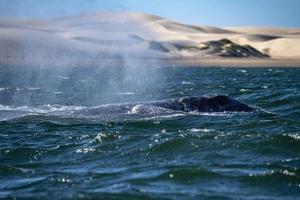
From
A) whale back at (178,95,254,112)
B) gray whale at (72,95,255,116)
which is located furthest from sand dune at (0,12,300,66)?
whale back at (178,95,254,112)

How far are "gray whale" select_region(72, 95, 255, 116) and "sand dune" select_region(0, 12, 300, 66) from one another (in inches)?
2250

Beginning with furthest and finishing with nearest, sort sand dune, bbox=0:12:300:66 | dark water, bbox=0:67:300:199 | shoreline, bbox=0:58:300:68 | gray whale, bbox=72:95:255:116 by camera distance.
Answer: sand dune, bbox=0:12:300:66 < shoreline, bbox=0:58:300:68 < gray whale, bbox=72:95:255:116 < dark water, bbox=0:67:300:199

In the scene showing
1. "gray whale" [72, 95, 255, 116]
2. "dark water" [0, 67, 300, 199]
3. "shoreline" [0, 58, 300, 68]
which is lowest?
"shoreline" [0, 58, 300, 68]

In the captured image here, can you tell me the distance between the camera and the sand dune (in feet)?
325

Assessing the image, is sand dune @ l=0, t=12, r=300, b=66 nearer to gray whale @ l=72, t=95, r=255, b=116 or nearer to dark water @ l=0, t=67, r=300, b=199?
gray whale @ l=72, t=95, r=255, b=116

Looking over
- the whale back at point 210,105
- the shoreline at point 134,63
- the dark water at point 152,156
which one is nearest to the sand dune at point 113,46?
the shoreline at point 134,63

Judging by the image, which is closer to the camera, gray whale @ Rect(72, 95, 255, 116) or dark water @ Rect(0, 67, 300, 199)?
dark water @ Rect(0, 67, 300, 199)

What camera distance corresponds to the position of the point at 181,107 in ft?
63.2

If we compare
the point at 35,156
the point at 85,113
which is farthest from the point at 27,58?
the point at 35,156

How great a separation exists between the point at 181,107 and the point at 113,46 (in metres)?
98.2

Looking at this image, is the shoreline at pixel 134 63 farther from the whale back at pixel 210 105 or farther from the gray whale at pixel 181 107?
the whale back at pixel 210 105

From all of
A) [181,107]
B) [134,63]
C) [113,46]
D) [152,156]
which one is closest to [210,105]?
[181,107]

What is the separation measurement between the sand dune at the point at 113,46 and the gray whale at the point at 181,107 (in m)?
57.2

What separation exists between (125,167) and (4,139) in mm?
4641
